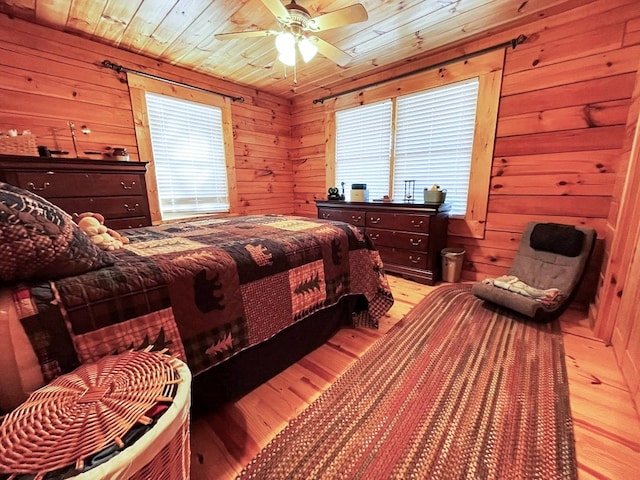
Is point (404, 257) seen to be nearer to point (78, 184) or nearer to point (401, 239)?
point (401, 239)

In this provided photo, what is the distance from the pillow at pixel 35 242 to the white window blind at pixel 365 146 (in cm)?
329

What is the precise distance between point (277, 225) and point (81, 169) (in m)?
1.79

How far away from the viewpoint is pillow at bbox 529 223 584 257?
2.09 meters

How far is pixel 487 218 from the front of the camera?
9.25ft

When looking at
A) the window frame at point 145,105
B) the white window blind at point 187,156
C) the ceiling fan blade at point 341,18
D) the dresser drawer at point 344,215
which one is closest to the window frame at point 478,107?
the dresser drawer at point 344,215

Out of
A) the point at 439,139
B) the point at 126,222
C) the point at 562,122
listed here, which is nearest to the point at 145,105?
the point at 126,222

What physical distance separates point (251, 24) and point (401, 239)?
2531mm

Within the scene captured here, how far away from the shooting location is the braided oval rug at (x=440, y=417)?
103 cm

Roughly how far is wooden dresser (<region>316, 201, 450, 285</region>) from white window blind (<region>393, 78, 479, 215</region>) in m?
0.42

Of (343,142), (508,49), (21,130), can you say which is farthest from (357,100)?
(21,130)

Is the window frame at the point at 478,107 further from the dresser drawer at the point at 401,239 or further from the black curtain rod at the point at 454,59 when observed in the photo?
the dresser drawer at the point at 401,239

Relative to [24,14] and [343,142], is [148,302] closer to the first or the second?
[24,14]

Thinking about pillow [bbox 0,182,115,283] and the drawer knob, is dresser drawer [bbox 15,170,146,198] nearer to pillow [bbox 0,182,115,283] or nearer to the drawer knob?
the drawer knob

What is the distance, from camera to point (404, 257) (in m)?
3.02
